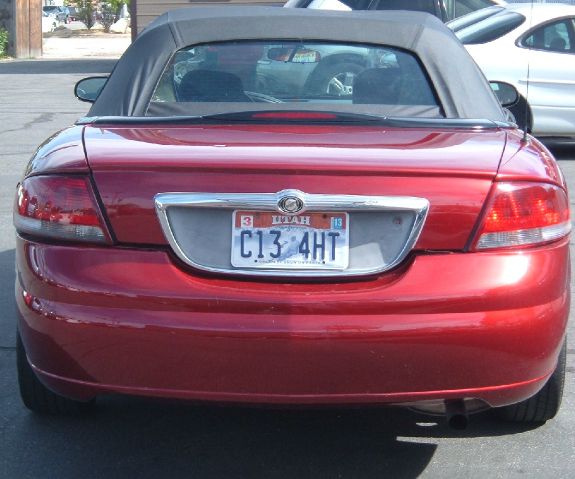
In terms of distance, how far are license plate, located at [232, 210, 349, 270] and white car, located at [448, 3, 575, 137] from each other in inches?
305

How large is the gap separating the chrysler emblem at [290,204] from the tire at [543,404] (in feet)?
4.07

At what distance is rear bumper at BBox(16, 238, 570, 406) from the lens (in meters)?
3.09

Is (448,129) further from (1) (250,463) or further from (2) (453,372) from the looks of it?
(1) (250,463)

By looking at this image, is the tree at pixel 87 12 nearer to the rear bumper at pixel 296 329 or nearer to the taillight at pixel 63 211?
the taillight at pixel 63 211

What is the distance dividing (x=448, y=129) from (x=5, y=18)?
29276 mm

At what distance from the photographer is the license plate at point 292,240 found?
10.3 ft

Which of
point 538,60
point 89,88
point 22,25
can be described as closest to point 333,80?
point 89,88

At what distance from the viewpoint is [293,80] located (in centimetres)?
452

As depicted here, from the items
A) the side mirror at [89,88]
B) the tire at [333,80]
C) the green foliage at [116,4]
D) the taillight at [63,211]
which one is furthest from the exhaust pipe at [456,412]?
the green foliage at [116,4]

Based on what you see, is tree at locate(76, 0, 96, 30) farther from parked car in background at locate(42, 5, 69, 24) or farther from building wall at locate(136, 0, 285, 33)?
building wall at locate(136, 0, 285, 33)

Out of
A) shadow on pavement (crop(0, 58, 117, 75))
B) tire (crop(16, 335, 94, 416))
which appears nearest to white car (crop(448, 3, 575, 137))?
tire (crop(16, 335, 94, 416))

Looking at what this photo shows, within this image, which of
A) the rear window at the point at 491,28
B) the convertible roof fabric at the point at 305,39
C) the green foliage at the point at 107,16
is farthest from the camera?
the green foliage at the point at 107,16

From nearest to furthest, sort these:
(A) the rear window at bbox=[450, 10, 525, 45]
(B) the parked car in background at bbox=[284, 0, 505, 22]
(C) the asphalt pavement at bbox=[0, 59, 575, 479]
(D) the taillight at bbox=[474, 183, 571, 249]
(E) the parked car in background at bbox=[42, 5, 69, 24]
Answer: (D) the taillight at bbox=[474, 183, 571, 249] < (C) the asphalt pavement at bbox=[0, 59, 575, 479] < (A) the rear window at bbox=[450, 10, 525, 45] < (B) the parked car in background at bbox=[284, 0, 505, 22] < (E) the parked car in background at bbox=[42, 5, 69, 24]

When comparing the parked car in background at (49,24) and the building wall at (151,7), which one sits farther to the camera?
the parked car in background at (49,24)
